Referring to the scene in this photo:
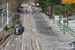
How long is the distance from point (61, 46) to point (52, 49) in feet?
9.88

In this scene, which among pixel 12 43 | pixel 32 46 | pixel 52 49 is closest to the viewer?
pixel 52 49

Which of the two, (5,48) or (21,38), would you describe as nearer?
(5,48)

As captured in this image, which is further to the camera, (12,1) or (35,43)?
(12,1)

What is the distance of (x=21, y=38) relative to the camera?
1569 inches

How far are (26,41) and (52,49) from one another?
8604mm

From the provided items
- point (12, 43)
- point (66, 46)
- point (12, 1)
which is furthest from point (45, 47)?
point (12, 1)

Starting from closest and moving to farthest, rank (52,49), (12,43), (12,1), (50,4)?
1. (52,49)
2. (12,43)
3. (12,1)
4. (50,4)

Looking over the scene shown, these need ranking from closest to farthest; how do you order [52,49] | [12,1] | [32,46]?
[52,49]
[32,46]
[12,1]

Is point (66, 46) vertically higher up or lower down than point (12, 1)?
lower down

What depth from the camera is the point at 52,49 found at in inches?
1219

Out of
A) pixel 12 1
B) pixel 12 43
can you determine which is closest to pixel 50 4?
pixel 12 1

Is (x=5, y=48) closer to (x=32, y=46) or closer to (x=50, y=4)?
(x=32, y=46)

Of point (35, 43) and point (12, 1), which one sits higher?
point (12, 1)

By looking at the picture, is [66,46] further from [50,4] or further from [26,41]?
[50,4]
